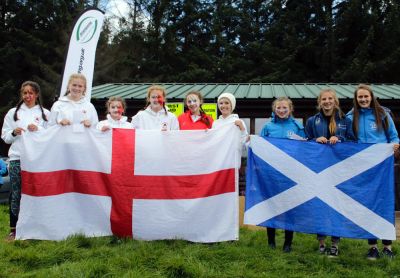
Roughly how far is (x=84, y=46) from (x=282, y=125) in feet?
21.8

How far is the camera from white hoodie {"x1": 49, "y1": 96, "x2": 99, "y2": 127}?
14.8ft

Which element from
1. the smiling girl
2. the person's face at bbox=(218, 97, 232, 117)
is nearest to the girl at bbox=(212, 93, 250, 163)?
the person's face at bbox=(218, 97, 232, 117)

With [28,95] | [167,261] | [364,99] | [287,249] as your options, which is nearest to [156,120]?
[28,95]

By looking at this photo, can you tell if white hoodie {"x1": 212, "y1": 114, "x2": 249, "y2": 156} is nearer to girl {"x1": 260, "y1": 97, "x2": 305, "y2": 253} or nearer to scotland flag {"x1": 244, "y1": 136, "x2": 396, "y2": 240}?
scotland flag {"x1": 244, "y1": 136, "x2": 396, "y2": 240}

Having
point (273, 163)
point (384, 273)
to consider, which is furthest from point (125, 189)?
point (384, 273)

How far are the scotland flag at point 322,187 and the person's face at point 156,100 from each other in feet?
3.84

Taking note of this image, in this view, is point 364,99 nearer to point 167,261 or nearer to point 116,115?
point 167,261

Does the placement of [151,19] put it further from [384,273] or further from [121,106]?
[384,273]

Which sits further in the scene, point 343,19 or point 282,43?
point 282,43

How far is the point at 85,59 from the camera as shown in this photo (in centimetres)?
967

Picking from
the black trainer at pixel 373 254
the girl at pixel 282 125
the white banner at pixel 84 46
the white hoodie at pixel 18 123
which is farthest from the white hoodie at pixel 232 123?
the white banner at pixel 84 46

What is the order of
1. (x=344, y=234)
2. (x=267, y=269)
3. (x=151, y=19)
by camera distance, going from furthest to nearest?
(x=151, y=19) → (x=344, y=234) → (x=267, y=269)

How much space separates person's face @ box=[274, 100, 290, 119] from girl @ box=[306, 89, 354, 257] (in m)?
0.34

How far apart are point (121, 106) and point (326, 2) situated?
862 inches
